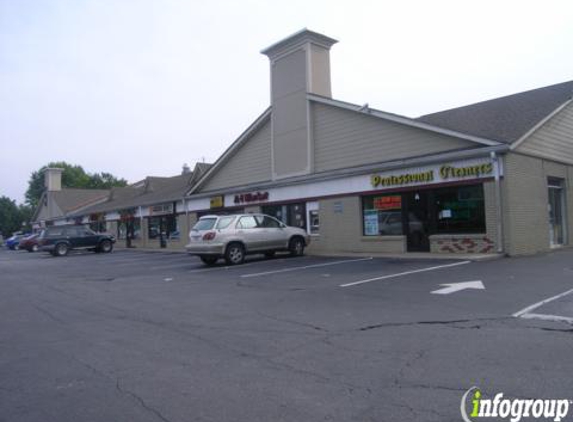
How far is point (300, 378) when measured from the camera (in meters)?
4.84

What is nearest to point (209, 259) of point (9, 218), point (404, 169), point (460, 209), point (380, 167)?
point (380, 167)

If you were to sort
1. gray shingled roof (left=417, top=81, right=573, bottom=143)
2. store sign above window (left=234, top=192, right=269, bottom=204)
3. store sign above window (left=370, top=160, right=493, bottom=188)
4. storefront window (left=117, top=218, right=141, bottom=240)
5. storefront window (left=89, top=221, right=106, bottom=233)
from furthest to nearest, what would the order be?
1. storefront window (left=89, top=221, right=106, bottom=233)
2. storefront window (left=117, top=218, right=141, bottom=240)
3. store sign above window (left=234, top=192, right=269, bottom=204)
4. gray shingled roof (left=417, top=81, right=573, bottom=143)
5. store sign above window (left=370, top=160, right=493, bottom=188)

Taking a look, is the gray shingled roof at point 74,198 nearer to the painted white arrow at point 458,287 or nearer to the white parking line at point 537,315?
the painted white arrow at point 458,287

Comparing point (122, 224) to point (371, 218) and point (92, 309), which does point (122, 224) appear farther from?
point (92, 309)

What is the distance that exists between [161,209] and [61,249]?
650cm

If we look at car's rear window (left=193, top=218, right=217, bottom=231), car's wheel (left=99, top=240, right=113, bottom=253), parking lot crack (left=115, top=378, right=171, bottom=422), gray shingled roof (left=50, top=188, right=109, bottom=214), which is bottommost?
parking lot crack (left=115, top=378, right=171, bottom=422)

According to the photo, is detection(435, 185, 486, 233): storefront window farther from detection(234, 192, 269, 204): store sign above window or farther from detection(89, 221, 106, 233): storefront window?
detection(89, 221, 106, 233): storefront window

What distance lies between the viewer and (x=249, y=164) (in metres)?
25.7

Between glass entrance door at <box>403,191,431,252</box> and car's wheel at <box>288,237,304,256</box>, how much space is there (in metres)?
3.98

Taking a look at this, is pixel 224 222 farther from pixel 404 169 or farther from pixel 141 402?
pixel 141 402

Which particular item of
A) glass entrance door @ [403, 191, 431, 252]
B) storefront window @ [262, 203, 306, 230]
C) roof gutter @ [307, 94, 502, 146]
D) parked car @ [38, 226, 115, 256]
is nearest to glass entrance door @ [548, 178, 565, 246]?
roof gutter @ [307, 94, 502, 146]

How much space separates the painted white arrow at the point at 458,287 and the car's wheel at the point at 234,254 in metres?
8.23

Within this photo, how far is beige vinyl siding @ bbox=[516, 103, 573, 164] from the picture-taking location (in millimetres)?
16477

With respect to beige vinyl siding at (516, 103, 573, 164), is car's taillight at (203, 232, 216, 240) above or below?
below
